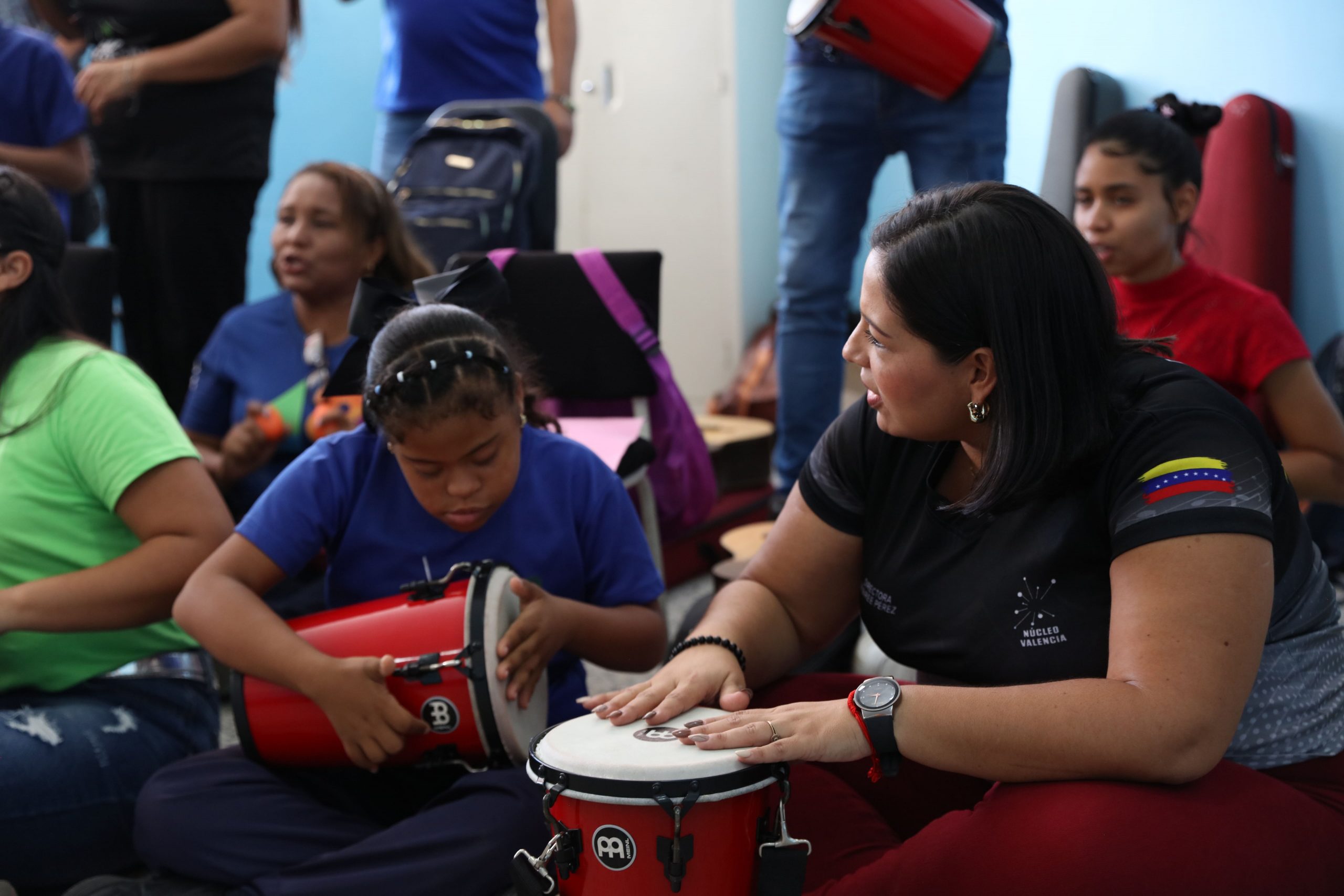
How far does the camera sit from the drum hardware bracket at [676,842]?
3.99 ft

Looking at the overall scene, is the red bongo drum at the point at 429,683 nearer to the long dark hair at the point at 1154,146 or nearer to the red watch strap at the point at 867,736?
the red watch strap at the point at 867,736

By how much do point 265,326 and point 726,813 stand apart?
6.11 feet

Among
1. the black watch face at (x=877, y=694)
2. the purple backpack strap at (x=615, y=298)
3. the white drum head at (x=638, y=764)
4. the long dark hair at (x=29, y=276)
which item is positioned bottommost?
the white drum head at (x=638, y=764)

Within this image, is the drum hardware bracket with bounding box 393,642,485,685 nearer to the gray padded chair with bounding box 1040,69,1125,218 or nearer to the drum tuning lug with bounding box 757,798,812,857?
the drum tuning lug with bounding box 757,798,812,857

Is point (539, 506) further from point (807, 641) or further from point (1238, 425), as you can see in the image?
point (1238, 425)

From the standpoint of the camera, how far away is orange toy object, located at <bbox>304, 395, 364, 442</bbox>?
255 centimetres

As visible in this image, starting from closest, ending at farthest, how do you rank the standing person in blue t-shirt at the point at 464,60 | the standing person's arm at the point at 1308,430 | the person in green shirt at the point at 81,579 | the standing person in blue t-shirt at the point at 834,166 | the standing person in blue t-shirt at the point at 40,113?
the person in green shirt at the point at 81,579 < the standing person's arm at the point at 1308,430 < the standing person in blue t-shirt at the point at 834,166 < the standing person in blue t-shirt at the point at 40,113 < the standing person in blue t-shirt at the point at 464,60

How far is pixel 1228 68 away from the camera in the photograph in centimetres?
385

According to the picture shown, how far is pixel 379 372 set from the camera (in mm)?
1772

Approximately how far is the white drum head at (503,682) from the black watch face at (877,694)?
0.48 m

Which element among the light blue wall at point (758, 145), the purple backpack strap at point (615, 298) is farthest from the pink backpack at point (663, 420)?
the light blue wall at point (758, 145)

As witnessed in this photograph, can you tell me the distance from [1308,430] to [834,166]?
119 centimetres

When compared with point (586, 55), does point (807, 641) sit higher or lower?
lower

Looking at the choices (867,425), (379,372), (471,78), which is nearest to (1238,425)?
(867,425)
